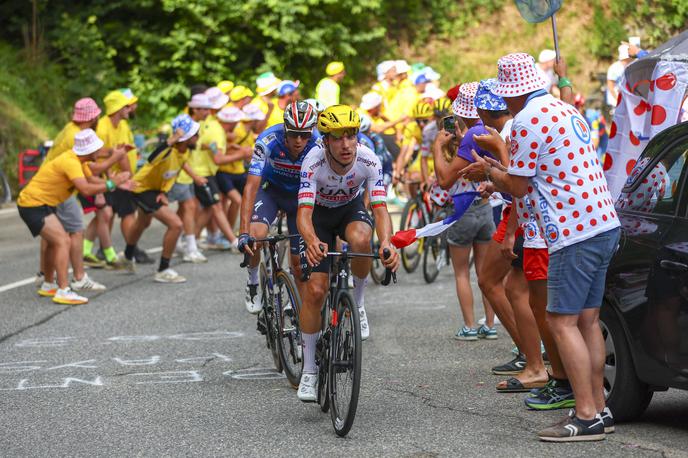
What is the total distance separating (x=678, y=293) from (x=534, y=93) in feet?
4.21

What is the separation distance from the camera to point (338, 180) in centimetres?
762

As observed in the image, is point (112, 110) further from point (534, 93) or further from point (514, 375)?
point (534, 93)

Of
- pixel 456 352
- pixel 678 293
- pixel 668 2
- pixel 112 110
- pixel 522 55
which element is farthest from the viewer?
pixel 668 2

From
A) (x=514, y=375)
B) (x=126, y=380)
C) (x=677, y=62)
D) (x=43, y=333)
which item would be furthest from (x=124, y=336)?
(x=677, y=62)

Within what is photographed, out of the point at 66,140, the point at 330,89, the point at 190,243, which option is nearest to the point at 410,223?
the point at 190,243

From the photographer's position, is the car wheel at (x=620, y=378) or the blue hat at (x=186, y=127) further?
the blue hat at (x=186, y=127)

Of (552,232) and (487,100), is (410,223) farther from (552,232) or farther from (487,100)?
(552,232)

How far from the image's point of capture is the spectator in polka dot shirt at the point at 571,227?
6531mm

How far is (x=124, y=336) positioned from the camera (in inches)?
413

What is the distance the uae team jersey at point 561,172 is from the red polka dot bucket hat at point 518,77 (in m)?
0.13

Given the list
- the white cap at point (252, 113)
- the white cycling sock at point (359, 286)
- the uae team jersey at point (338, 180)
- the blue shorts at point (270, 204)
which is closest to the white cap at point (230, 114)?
the white cap at point (252, 113)

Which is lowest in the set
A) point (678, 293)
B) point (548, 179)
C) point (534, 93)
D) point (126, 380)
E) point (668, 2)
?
point (126, 380)

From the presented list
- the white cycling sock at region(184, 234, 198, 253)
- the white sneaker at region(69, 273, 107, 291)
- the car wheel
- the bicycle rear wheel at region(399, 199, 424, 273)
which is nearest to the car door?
the car wheel

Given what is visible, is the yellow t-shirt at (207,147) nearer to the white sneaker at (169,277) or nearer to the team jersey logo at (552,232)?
the white sneaker at (169,277)
